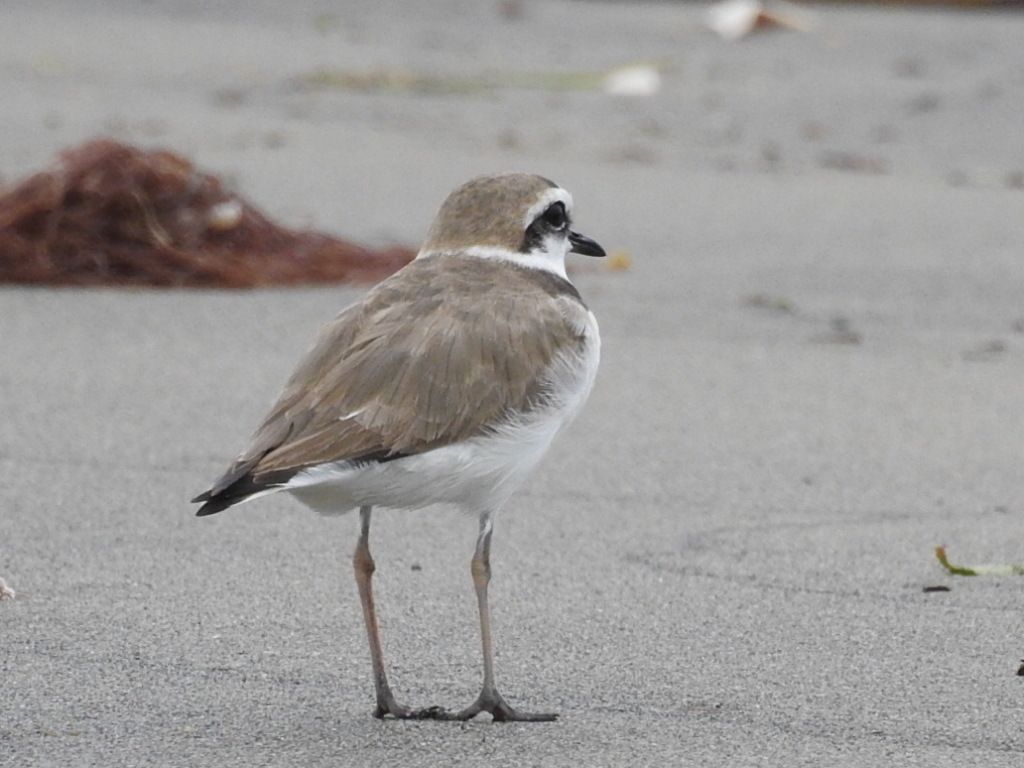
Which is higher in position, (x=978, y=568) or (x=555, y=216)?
(x=555, y=216)

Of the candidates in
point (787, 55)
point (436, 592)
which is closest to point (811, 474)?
point (436, 592)

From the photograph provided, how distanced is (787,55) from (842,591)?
359 inches

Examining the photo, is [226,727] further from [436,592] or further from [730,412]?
[730,412]

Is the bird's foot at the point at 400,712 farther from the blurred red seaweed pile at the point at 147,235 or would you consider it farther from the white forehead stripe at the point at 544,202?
the blurred red seaweed pile at the point at 147,235

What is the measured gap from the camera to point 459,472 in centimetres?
355

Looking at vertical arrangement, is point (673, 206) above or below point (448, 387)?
below

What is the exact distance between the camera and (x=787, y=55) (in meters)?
13.0

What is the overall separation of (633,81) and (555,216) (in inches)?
327

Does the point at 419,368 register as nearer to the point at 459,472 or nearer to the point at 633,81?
the point at 459,472

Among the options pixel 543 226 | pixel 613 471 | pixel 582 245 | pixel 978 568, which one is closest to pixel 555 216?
pixel 543 226

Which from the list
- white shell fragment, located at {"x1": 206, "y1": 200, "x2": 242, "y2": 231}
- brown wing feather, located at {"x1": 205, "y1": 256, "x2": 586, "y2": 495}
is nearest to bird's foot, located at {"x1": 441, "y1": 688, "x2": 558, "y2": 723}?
brown wing feather, located at {"x1": 205, "y1": 256, "x2": 586, "y2": 495}

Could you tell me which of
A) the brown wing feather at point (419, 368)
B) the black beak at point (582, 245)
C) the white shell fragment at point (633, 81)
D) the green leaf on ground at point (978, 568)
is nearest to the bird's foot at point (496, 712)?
the brown wing feather at point (419, 368)

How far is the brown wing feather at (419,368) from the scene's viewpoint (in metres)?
3.47

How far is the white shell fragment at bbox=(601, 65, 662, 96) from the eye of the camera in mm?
11992
